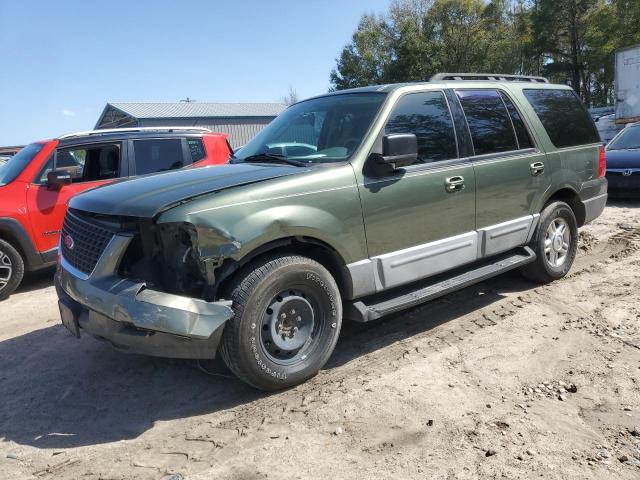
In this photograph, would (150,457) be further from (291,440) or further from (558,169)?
(558,169)

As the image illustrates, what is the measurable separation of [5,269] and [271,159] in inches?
163

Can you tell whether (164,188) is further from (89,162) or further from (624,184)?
(624,184)

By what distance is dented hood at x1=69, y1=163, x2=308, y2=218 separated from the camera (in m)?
3.25

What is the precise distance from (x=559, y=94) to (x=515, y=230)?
76.6 inches

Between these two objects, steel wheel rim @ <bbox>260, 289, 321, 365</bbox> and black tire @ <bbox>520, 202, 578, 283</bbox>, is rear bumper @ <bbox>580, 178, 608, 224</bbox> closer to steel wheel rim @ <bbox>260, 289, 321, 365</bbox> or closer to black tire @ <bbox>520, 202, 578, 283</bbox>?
black tire @ <bbox>520, 202, 578, 283</bbox>

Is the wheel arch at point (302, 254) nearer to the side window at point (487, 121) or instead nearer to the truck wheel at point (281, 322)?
the truck wheel at point (281, 322)

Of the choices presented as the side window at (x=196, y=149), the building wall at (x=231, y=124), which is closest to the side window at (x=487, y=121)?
the side window at (x=196, y=149)

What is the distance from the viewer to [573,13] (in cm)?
4191

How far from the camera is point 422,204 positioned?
4211 mm

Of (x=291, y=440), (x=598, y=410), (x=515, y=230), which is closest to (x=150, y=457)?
(x=291, y=440)

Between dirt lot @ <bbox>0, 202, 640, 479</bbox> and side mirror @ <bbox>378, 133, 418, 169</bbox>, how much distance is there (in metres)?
1.48

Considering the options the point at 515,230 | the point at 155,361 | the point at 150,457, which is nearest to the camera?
the point at 150,457

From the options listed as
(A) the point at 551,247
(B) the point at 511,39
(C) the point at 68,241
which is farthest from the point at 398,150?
(B) the point at 511,39

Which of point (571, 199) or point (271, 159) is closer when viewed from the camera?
point (271, 159)
